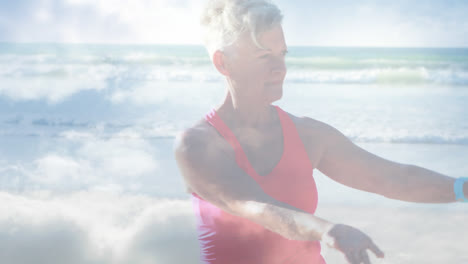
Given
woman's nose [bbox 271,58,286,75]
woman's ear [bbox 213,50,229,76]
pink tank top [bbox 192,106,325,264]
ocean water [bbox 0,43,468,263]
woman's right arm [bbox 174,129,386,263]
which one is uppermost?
woman's ear [bbox 213,50,229,76]

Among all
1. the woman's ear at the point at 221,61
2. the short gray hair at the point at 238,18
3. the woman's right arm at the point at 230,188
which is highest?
the short gray hair at the point at 238,18

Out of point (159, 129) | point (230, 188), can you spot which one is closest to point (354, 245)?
point (230, 188)

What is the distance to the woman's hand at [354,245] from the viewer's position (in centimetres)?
60

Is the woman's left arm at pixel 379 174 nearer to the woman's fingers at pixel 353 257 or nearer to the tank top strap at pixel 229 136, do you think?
the tank top strap at pixel 229 136

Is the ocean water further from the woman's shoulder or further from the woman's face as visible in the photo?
the woman's face

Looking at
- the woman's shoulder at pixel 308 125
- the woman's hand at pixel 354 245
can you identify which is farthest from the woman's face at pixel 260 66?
the woman's hand at pixel 354 245

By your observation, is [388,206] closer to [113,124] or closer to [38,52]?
[113,124]

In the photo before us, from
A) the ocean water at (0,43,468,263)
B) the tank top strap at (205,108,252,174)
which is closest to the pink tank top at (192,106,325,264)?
the tank top strap at (205,108,252,174)

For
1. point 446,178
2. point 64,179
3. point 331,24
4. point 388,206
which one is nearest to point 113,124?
point 64,179

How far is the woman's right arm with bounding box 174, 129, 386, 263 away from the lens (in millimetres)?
746

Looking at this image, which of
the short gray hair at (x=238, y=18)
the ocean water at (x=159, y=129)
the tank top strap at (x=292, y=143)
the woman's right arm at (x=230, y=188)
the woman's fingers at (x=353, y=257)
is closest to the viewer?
the woman's fingers at (x=353, y=257)

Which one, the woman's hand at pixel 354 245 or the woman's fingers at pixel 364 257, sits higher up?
the woman's hand at pixel 354 245

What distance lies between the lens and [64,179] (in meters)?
3.41

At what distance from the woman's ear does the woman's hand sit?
46cm
